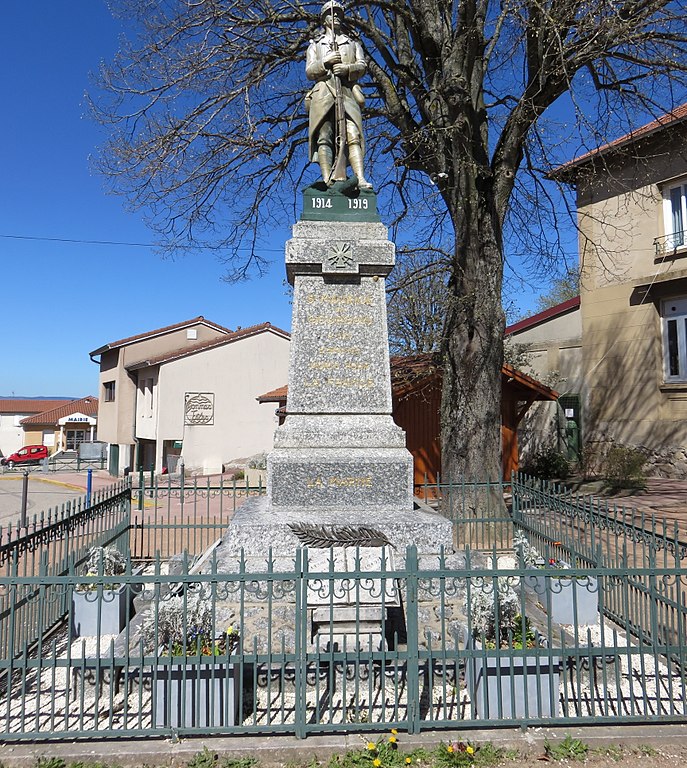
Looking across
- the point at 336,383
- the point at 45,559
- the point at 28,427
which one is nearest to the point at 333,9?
the point at 336,383

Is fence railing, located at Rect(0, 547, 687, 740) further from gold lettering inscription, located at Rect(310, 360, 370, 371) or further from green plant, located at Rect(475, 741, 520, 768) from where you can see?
gold lettering inscription, located at Rect(310, 360, 370, 371)

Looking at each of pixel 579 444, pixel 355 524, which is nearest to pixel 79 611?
pixel 355 524

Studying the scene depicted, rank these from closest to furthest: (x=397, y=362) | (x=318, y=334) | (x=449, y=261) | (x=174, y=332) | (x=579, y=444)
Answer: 1. (x=318, y=334)
2. (x=449, y=261)
3. (x=397, y=362)
4. (x=579, y=444)
5. (x=174, y=332)

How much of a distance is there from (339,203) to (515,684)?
4.54 meters

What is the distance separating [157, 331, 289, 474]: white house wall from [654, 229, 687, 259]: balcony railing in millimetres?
14657

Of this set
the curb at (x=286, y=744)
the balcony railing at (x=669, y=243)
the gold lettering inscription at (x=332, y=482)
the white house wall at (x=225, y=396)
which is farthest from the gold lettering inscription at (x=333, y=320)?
the white house wall at (x=225, y=396)

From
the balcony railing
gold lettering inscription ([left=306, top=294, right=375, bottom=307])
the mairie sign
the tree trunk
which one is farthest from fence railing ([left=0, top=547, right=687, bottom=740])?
the balcony railing

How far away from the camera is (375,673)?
392cm

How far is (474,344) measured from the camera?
9172 millimetres

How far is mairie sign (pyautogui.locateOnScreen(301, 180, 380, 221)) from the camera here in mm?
5852

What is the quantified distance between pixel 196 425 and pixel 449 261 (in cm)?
1740

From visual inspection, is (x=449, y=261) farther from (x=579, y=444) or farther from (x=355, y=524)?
(x=579, y=444)

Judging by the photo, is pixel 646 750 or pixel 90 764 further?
pixel 646 750

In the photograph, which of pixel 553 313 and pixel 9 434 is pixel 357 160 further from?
pixel 9 434
